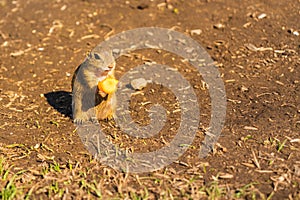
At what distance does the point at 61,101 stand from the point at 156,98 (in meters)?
1.06

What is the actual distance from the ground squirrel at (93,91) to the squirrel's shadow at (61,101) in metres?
0.27

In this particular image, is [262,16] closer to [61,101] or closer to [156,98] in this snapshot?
[156,98]

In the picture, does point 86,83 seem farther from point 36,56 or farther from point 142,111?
point 36,56

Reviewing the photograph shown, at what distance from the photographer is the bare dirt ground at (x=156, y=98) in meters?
4.63

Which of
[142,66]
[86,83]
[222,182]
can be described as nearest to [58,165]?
[86,83]

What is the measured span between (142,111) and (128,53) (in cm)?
138

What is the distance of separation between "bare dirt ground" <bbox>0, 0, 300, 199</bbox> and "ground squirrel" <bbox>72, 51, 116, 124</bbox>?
8.1 inches

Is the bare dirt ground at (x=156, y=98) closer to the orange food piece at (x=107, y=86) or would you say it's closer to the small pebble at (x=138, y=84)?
the small pebble at (x=138, y=84)

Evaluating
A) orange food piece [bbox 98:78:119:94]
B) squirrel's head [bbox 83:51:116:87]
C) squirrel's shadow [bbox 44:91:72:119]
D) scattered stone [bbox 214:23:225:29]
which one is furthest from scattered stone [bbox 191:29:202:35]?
orange food piece [bbox 98:78:119:94]

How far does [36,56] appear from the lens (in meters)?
6.82

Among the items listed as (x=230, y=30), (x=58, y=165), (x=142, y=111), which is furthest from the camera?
(x=230, y=30)

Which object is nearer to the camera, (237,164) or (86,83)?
(237,164)

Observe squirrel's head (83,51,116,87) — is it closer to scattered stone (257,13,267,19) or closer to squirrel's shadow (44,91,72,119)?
squirrel's shadow (44,91,72,119)

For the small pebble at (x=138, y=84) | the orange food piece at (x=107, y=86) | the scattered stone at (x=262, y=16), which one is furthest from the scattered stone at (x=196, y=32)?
the orange food piece at (x=107, y=86)
